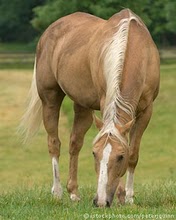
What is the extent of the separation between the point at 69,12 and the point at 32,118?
3513cm

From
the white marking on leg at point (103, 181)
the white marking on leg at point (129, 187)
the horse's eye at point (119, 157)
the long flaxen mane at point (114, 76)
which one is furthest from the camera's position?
the white marking on leg at point (129, 187)

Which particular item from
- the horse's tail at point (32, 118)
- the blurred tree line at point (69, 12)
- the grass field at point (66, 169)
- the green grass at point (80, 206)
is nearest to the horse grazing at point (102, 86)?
the horse's tail at point (32, 118)

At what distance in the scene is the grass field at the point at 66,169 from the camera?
21.9ft

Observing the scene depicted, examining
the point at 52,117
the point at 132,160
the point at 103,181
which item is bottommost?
the point at 52,117

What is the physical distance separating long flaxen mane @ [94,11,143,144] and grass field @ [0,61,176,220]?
0.73m

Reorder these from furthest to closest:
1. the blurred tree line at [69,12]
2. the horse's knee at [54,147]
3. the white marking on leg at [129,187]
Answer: the blurred tree line at [69,12] < the horse's knee at [54,147] < the white marking on leg at [129,187]

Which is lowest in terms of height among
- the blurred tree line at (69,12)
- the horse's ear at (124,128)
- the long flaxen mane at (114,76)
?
the blurred tree line at (69,12)

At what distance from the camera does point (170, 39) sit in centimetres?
7462

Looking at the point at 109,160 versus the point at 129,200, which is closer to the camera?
the point at 109,160

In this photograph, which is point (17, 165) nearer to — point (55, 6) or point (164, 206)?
point (164, 206)

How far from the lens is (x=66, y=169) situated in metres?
16.7

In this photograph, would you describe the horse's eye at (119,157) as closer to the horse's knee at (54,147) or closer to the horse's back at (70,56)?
the horse's back at (70,56)

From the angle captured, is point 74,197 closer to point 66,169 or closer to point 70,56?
point 70,56

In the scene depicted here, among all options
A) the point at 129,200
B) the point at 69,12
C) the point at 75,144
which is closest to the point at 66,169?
the point at 75,144
